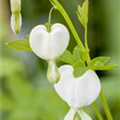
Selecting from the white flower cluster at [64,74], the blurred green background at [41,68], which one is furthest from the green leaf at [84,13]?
the blurred green background at [41,68]

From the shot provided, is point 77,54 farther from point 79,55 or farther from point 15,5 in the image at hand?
point 15,5

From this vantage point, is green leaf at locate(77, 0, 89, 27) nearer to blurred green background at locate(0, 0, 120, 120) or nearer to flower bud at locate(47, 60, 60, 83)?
flower bud at locate(47, 60, 60, 83)

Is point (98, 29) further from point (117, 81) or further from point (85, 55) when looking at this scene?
point (85, 55)

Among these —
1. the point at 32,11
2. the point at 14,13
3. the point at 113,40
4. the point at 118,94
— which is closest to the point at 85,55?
the point at 14,13

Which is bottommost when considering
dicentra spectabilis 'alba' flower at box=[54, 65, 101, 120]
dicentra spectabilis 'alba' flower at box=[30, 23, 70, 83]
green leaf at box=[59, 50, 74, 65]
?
dicentra spectabilis 'alba' flower at box=[54, 65, 101, 120]

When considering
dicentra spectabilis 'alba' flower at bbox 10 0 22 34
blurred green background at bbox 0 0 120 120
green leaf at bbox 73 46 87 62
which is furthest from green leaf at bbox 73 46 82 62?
blurred green background at bbox 0 0 120 120

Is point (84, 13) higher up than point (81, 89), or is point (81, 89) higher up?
point (84, 13)

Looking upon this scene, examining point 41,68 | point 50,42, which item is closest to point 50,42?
point 50,42
